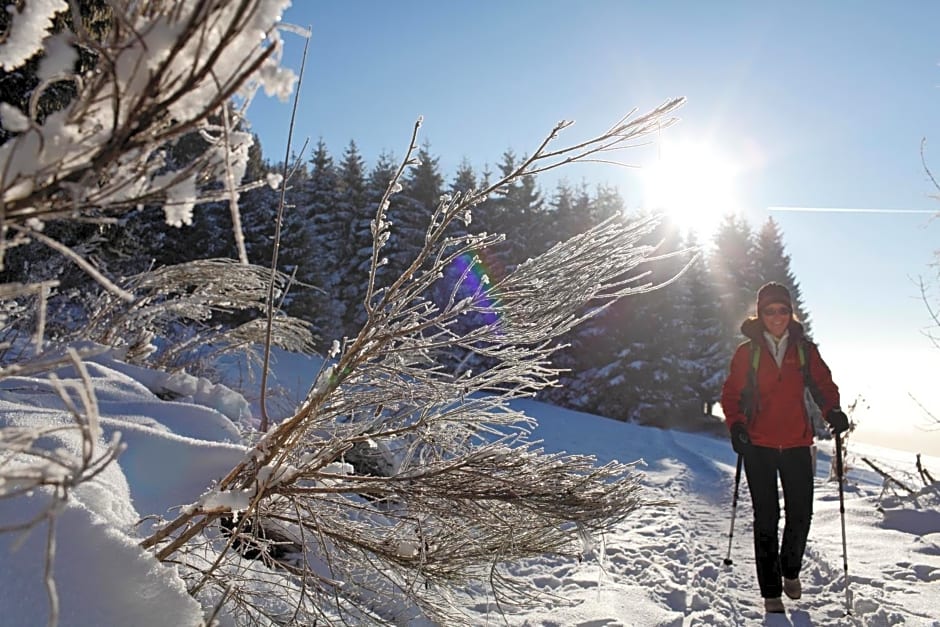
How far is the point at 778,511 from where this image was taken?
362cm

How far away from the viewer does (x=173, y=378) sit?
14.4ft

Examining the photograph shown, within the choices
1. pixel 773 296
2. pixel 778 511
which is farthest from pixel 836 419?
pixel 773 296

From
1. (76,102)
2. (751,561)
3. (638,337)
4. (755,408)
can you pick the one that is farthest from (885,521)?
(638,337)

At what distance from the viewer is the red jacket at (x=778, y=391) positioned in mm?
3670

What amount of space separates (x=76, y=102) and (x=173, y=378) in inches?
160

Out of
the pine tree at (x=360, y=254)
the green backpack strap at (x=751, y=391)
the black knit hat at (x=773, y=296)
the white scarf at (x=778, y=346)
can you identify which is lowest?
the green backpack strap at (x=751, y=391)

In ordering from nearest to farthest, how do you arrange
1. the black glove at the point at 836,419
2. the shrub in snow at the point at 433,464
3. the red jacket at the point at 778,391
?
the shrub in snow at the point at 433,464 → the red jacket at the point at 778,391 → the black glove at the point at 836,419

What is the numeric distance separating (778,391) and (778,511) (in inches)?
30.3

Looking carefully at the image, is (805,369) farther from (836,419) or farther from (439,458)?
(439,458)

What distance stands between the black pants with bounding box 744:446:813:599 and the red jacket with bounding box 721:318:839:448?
10 cm

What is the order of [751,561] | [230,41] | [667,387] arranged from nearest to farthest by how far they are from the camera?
[230,41] → [751,561] → [667,387]

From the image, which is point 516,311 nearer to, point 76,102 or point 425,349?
point 425,349

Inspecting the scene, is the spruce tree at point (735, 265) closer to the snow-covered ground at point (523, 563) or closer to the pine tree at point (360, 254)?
the pine tree at point (360, 254)

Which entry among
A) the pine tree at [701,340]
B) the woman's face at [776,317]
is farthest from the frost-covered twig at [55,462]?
the pine tree at [701,340]
